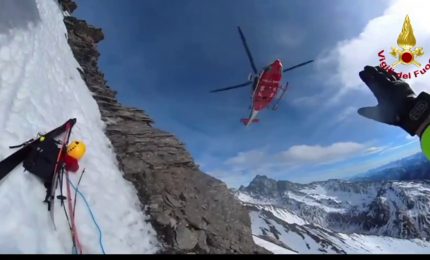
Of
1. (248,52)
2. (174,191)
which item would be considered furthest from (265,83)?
(174,191)

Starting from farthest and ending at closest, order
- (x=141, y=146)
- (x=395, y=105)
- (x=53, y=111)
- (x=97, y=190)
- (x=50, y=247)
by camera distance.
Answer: (x=141, y=146), (x=53, y=111), (x=97, y=190), (x=50, y=247), (x=395, y=105)

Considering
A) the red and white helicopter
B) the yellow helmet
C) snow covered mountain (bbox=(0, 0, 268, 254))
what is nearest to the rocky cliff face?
snow covered mountain (bbox=(0, 0, 268, 254))

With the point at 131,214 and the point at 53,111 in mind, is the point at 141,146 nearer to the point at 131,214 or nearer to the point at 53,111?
the point at 53,111

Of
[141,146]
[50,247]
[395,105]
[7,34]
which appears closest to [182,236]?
[50,247]

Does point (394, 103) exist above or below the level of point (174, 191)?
below

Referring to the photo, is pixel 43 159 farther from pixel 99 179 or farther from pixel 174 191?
pixel 174 191

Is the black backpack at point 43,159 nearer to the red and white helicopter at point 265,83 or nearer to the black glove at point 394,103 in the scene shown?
the black glove at point 394,103
